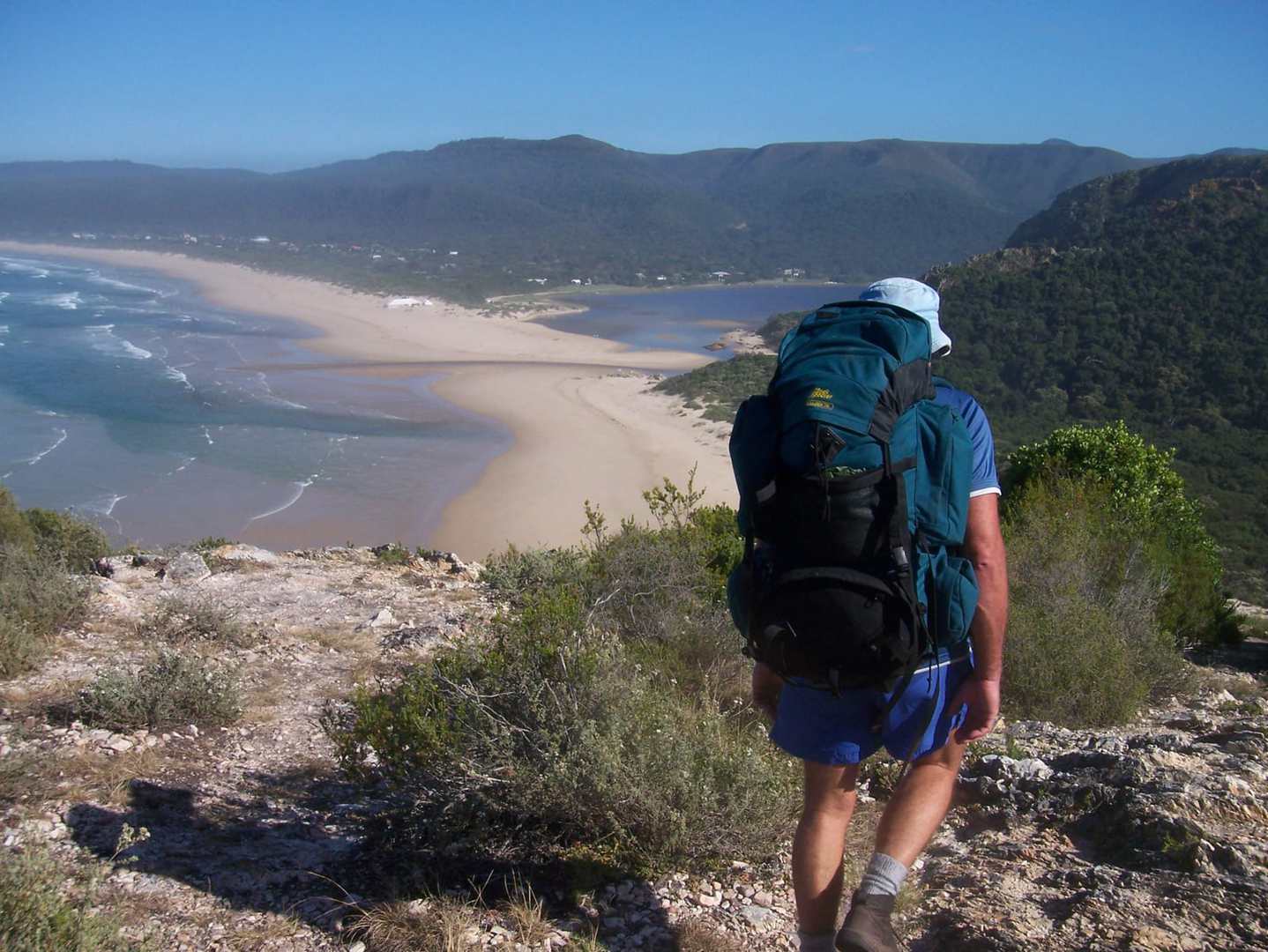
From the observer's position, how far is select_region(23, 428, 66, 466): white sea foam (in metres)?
19.4

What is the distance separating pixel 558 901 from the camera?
2.41 meters

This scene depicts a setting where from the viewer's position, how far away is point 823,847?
1.96 m

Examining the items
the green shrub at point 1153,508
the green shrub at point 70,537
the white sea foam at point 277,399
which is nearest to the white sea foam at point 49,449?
the white sea foam at point 277,399

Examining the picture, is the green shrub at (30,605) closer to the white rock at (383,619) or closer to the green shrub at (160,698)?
the green shrub at (160,698)

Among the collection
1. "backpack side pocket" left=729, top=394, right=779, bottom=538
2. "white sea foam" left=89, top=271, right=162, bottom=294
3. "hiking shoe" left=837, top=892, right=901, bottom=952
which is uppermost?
"white sea foam" left=89, top=271, right=162, bottom=294

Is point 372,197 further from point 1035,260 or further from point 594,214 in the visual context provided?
point 1035,260

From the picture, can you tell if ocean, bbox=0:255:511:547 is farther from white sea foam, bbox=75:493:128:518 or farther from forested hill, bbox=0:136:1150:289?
forested hill, bbox=0:136:1150:289

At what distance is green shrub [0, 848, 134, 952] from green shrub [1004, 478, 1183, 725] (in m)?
3.62

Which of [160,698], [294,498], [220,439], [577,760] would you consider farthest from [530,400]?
[577,760]

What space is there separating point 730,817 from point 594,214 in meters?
124

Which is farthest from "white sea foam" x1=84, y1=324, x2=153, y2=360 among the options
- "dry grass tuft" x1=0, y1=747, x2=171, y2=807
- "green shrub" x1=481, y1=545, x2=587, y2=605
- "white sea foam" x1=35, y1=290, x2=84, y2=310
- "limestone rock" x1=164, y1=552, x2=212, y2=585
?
"dry grass tuft" x1=0, y1=747, x2=171, y2=807

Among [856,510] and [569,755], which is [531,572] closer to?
[569,755]

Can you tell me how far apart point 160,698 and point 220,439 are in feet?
65.9

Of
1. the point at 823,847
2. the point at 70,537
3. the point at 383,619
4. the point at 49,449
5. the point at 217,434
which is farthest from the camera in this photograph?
the point at 217,434
